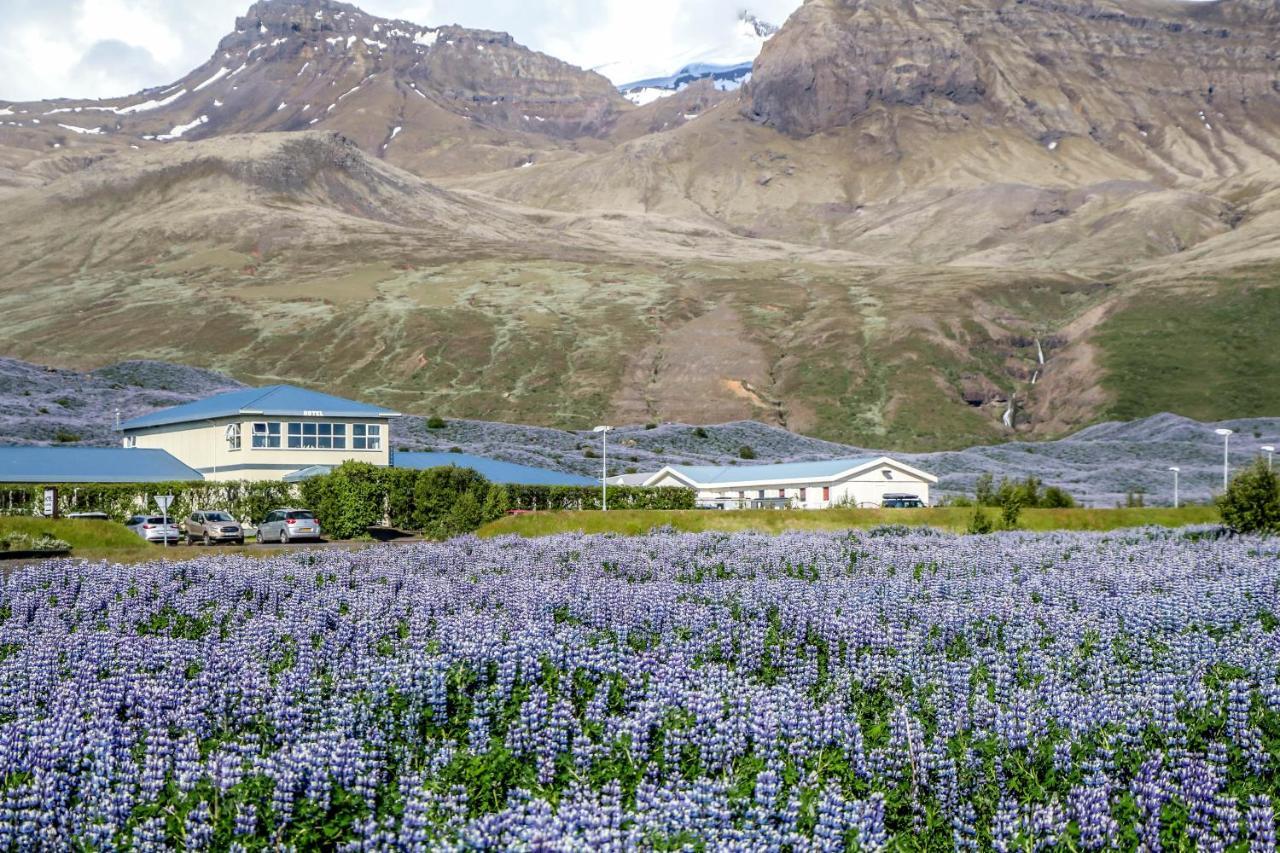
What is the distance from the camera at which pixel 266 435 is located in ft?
251

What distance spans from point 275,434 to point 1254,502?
57758mm

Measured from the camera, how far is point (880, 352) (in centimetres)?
18950

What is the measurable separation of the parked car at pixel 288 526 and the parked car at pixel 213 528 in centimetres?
119

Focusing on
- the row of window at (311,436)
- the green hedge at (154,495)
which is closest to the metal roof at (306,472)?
the row of window at (311,436)

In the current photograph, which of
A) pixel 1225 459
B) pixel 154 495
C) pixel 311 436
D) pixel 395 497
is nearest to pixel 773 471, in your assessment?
pixel 1225 459

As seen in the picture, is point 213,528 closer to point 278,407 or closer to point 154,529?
point 154,529

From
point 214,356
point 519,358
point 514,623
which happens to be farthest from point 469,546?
point 214,356

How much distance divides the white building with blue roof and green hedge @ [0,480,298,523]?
1192 centimetres

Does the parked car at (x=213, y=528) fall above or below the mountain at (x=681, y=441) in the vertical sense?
below

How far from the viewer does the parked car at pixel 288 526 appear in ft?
181

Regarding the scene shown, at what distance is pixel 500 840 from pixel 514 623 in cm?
667

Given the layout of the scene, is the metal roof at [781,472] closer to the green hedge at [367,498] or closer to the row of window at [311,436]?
the green hedge at [367,498]

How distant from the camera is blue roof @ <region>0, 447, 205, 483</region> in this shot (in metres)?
73.1

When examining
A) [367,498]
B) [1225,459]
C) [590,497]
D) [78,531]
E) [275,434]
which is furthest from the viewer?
[275,434]
